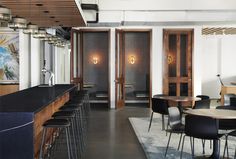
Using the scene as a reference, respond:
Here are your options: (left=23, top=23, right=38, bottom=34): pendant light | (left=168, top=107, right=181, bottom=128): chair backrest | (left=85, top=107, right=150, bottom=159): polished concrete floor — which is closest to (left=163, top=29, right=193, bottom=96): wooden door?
(left=85, top=107, right=150, bottom=159): polished concrete floor

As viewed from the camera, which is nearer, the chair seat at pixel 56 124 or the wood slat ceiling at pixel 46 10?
the chair seat at pixel 56 124

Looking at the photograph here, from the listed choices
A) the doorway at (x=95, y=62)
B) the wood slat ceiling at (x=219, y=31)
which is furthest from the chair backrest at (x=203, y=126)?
the wood slat ceiling at (x=219, y=31)

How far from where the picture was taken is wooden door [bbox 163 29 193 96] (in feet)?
37.9

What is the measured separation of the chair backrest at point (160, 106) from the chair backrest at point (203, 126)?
2296 mm

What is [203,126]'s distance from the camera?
4777 mm

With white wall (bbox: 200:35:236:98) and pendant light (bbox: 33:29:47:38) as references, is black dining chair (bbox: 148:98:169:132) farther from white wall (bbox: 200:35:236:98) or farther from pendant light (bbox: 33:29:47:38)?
white wall (bbox: 200:35:236:98)

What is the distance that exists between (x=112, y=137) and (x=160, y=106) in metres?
1.24

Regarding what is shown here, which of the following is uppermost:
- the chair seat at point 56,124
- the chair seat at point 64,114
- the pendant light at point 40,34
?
the pendant light at point 40,34

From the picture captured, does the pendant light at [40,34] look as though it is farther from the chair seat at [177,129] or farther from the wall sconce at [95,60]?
the wall sconce at [95,60]

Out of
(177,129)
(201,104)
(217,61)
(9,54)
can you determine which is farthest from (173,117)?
(217,61)

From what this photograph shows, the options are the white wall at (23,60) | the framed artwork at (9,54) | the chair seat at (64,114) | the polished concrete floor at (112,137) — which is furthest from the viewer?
the framed artwork at (9,54)

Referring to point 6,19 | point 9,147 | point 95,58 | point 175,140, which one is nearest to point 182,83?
point 95,58

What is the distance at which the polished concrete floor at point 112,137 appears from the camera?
575 cm

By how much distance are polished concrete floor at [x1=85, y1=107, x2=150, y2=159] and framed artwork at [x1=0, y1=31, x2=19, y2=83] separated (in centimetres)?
276
